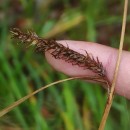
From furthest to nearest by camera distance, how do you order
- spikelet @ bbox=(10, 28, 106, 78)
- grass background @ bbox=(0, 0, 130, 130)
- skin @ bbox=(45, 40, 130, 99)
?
grass background @ bbox=(0, 0, 130, 130) < skin @ bbox=(45, 40, 130, 99) < spikelet @ bbox=(10, 28, 106, 78)

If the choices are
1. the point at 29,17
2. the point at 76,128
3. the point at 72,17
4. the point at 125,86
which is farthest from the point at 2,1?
the point at 125,86

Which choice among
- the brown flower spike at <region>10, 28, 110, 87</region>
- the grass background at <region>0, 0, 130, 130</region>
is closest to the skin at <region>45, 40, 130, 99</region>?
the brown flower spike at <region>10, 28, 110, 87</region>

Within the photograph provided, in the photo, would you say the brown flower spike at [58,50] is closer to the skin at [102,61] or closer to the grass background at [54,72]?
the skin at [102,61]

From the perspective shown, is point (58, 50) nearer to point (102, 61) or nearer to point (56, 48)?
point (56, 48)

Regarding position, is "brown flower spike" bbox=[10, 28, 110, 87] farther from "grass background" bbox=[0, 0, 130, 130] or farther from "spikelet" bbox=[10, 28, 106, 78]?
"grass background" bbox=[0, 0, 130, 130]

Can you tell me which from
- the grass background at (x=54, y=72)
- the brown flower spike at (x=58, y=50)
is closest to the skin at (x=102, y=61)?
Result: the brown flower spike at (x=58, y=50)

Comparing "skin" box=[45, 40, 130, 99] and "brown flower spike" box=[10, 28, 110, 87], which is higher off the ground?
"brown flower spike" box=[10, 28, 110, 87]

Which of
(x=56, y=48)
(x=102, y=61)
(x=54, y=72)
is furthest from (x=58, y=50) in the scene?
(x=54, y=72)
